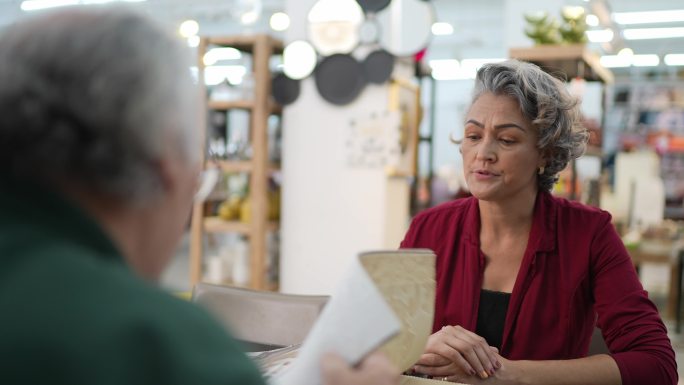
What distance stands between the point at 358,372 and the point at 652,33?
14.7 m

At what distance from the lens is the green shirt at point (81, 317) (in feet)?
1.82

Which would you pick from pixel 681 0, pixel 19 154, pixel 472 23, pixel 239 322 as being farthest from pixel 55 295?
pixel 472 23

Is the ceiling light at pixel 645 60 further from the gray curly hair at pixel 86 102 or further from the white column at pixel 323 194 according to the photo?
the gray curly hair at pixel 86 102

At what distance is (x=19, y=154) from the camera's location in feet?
2.06

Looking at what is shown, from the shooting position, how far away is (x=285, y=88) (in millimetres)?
5578

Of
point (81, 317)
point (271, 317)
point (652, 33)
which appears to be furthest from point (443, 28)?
point (81, 317)

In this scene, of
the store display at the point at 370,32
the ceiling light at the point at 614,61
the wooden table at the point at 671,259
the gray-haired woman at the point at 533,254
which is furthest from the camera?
the ceiling light at the point at 614,61

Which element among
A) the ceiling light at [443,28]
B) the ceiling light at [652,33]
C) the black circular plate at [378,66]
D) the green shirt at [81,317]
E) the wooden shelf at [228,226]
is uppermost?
the ceiling light at [443,28]

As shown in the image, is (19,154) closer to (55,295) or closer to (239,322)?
(55,295)

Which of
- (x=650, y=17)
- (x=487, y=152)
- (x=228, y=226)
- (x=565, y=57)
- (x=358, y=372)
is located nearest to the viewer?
(x=358, y=372)

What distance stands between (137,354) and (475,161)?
60.5 inches

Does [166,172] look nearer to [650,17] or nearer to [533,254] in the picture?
[533,254]

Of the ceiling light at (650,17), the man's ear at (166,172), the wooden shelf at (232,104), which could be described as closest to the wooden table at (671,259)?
the wooden shelf at (232,104)

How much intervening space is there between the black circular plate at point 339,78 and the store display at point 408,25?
295 millimetres
